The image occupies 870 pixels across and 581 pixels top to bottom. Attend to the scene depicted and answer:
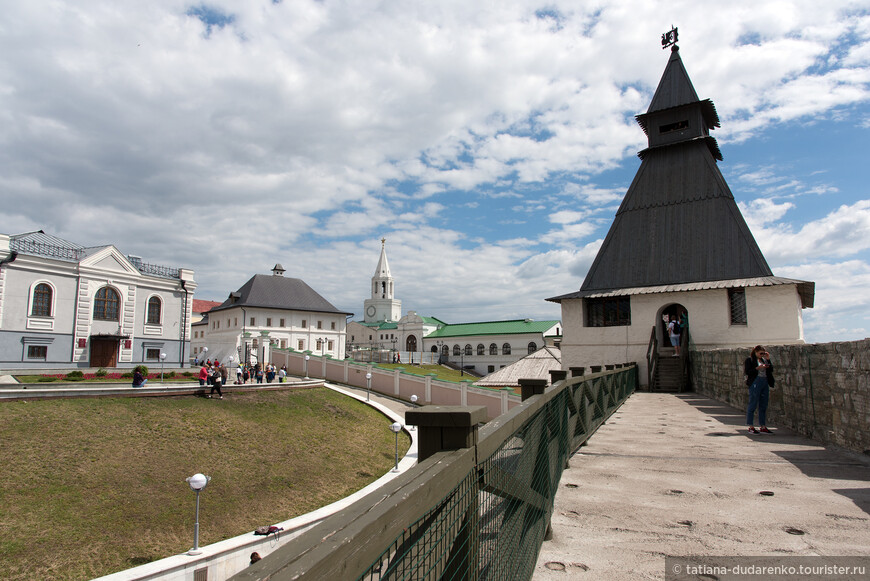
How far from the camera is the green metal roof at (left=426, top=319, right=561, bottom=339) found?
3363 inches

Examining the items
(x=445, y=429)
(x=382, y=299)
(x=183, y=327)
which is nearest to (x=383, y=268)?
(x=382, y=299)

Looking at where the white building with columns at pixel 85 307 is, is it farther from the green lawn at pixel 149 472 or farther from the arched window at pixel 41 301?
the green lawn at pixel 149 472

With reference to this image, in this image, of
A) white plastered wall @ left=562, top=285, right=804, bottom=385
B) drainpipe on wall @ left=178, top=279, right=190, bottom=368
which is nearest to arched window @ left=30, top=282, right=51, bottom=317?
drainpipe on wall @ left=178, top=279, right=190, bottom=368

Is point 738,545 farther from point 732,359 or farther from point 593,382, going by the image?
point 732,359

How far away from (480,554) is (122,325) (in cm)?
4222

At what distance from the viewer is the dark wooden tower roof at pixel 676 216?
2720 cm

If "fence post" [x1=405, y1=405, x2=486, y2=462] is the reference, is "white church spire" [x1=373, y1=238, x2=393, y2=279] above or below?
above

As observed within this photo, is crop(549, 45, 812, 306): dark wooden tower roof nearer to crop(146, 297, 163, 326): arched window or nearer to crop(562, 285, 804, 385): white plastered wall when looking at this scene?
crop(562, 285, 804, 385): white plastered wall

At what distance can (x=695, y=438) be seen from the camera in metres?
8.70

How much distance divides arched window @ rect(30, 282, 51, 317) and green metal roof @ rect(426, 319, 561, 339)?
64439 millimetres

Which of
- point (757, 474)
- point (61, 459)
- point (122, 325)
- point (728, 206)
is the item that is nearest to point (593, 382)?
point (757, 474)

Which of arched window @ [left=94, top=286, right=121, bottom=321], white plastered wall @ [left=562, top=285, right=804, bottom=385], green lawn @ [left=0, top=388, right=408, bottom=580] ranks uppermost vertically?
arched window @ [left=94, top=286, right=121, bottom=321]

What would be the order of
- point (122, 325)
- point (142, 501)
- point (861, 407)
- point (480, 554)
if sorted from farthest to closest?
point (122, 325) → point (142, 501) → point (861, 407) → point (480, 554)

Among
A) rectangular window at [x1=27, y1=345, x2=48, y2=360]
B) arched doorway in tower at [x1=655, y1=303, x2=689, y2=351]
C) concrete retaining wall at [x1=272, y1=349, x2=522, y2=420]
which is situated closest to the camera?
arched doorway in tower at [x1=655, y1=303, x2=689, y2=351]
